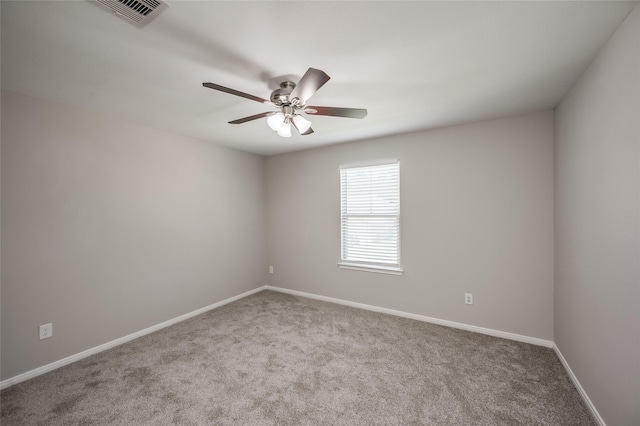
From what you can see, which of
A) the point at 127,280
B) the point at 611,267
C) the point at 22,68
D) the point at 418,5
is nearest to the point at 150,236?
the point at 127,280

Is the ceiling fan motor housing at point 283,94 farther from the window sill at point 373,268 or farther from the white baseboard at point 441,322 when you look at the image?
the white baseboard at point 441,322

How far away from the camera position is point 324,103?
2.43m

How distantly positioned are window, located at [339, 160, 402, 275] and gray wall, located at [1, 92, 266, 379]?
1.83 m

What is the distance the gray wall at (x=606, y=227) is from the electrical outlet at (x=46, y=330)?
13.5 feet

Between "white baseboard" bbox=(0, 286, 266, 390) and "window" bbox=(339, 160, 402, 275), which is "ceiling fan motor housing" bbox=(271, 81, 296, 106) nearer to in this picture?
"window" bbox=(339, 160, 402, 275)

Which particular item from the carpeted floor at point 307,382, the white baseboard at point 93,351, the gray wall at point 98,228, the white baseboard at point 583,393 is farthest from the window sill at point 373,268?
the white baseboard at point 93,351

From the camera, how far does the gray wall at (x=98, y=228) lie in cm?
219

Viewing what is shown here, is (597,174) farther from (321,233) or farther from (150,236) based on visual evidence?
(150,236)

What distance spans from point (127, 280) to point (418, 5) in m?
3.49

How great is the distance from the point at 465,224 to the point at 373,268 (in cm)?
128

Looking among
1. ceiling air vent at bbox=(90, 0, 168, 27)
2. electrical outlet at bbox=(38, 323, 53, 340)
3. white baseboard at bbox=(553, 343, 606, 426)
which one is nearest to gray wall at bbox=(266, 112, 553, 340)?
white baseboard at bbox=(553, 343, 606, 426)

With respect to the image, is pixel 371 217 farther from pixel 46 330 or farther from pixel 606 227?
pixel 46 330

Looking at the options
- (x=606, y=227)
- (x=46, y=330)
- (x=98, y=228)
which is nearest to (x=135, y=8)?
(x=98, y=228)

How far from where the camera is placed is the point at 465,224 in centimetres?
305
